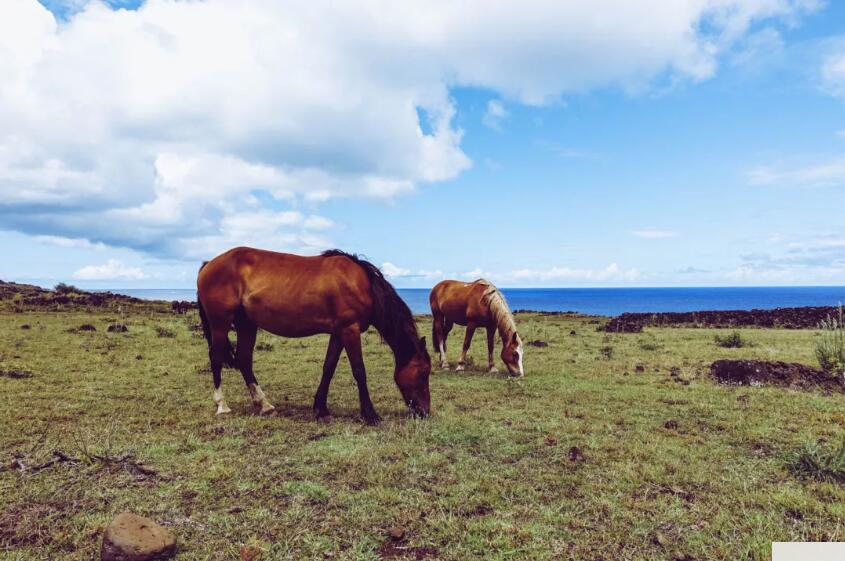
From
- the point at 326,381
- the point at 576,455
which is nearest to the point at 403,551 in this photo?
the point at 576,455

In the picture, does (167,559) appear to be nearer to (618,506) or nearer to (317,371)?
(618,506)

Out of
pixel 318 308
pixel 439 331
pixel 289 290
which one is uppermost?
pixel 289 290

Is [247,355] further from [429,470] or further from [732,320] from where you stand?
[732,320]

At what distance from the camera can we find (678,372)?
12.2 metres

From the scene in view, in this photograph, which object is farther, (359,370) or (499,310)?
(499,310)

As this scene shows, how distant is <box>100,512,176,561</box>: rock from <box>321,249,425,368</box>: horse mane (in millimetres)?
4521

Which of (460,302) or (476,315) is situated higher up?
(460,302)

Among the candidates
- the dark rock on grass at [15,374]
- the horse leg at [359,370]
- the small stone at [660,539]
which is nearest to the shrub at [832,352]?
the small stone at [660,539]

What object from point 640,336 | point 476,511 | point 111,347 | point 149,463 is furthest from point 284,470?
point 640,336

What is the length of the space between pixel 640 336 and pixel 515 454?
57.2 ft

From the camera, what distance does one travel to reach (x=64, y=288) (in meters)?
36.0

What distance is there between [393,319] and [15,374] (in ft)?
28.6

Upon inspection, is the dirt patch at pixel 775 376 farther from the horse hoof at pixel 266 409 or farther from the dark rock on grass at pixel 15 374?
the dark rock on grass at pixel 15 374

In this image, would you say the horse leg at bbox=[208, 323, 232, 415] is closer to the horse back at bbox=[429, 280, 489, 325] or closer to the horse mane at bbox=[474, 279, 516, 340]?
the horse mane at bbox=[474, 279, 516, 340]
